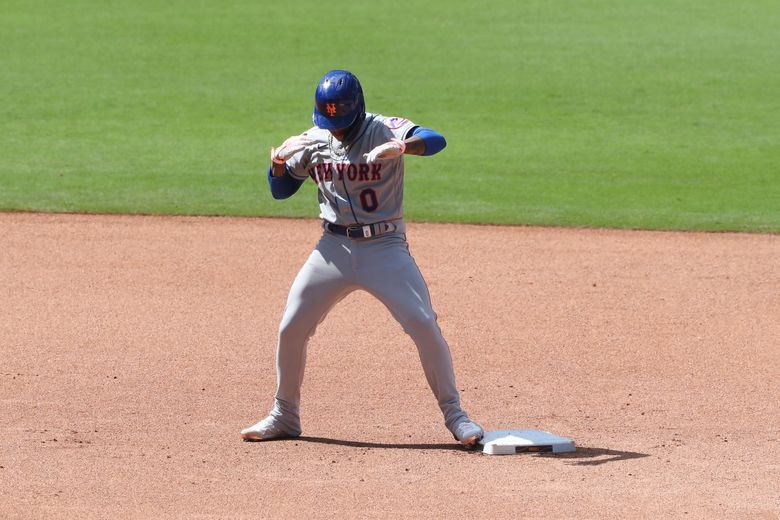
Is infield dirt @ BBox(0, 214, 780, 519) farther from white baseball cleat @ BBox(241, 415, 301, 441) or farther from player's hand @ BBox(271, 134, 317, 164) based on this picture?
player's hand @ BBox(271, 134, 317, 164)

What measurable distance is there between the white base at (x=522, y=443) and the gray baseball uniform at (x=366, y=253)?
0.20 metres

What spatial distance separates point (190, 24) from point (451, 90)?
5702 mm

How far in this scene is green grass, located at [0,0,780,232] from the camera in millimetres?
12602

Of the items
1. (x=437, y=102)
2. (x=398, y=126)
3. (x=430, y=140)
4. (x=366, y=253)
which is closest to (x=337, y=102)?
(x=398, y=126)

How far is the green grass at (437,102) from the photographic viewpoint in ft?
41.3

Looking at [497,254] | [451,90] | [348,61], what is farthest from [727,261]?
[348,61]

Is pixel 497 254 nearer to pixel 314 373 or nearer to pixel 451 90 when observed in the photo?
pixel 314 373

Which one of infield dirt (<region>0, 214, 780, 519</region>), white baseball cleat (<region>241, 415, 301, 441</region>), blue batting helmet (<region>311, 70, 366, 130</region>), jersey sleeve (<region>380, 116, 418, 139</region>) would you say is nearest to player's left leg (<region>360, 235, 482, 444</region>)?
infield dirt (<region>0, 214, 780, 519</region>)

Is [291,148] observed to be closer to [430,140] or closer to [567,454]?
[430,140]

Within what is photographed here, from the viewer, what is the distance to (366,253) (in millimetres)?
6113

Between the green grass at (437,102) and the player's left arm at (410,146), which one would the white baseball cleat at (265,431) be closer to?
the player's left arm at (410,146)

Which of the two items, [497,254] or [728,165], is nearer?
[497,254]

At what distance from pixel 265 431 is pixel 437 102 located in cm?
1082

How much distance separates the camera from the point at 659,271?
32.9 feet
